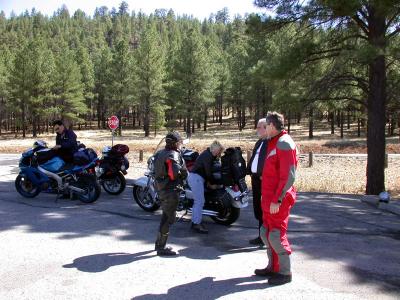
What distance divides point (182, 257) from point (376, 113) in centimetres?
850

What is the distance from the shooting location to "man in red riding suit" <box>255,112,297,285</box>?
4.55 metres

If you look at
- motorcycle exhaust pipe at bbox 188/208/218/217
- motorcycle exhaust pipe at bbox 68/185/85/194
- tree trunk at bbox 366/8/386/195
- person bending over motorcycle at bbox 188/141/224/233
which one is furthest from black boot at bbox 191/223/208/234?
tree trunk at bbox 366/8/386/195

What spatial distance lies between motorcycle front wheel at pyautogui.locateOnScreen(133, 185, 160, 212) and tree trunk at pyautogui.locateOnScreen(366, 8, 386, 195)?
22.6ft

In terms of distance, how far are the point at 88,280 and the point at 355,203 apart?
273 inches

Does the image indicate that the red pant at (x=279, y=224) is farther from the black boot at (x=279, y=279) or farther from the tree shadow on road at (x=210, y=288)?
the tree shadow on road at (x=210, y=288)

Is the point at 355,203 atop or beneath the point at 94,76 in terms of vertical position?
beneath

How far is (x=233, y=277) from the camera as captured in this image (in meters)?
4.98

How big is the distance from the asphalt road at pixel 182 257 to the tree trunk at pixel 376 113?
3986 millimetres

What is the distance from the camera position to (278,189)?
179 inches

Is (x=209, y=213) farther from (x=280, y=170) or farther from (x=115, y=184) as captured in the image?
(x=115, y=184)

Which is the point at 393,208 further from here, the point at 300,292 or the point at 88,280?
the point at 88,280

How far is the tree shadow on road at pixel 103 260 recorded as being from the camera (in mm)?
5250

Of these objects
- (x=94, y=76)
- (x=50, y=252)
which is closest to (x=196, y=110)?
(x=94, y=76)

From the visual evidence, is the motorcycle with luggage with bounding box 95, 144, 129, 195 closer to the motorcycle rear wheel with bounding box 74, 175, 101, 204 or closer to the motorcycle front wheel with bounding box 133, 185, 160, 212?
the motorcycle rear wheel with bounding box 74, 175, 101, 204
